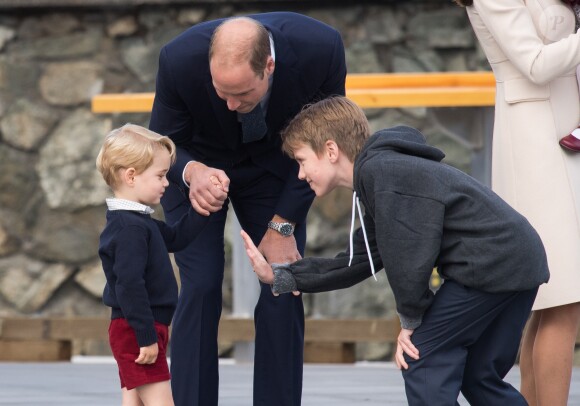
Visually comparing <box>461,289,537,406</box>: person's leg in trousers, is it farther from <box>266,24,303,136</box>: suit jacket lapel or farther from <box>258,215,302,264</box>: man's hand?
<box>266,24,303,136</box>: suit jacket lapel

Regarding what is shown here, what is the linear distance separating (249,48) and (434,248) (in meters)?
0.89

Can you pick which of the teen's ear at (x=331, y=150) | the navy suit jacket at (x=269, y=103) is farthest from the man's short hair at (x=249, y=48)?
the teen's ear at (x=331, y=150)

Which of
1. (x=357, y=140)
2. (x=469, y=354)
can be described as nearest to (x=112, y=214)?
(x=357, y=140)

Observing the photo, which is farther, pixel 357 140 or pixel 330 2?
pixel 330 2

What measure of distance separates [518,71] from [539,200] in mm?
392

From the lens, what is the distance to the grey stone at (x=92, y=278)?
25.7 feet

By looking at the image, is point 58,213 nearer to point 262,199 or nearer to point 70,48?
point 70,48

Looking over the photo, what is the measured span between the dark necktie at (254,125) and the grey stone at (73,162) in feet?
11.1

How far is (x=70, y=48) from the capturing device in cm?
786

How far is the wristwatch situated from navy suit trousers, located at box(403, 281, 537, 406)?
797 millimetres

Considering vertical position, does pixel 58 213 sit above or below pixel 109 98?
below

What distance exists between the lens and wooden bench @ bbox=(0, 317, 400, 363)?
273 inches

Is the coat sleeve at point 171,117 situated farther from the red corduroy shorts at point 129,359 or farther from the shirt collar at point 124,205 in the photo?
the red corduroy shorts at point 129,359

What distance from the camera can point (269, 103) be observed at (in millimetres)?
4578
